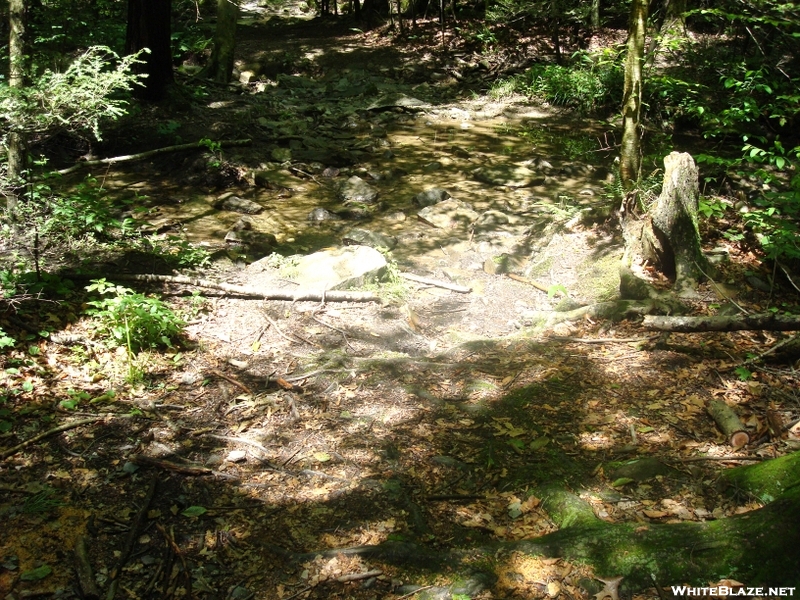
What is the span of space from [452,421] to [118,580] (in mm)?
2399

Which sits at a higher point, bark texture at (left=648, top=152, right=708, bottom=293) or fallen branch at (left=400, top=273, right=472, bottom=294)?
bark texture at (left=648, top=152, right=708, bottom=293)

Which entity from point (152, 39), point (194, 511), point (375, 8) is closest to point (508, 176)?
point (152, 39)

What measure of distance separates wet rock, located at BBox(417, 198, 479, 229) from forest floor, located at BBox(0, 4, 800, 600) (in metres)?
1.45

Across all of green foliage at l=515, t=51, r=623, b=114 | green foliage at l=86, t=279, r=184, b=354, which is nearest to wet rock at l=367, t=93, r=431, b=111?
green foliage at l=515, t=51, r=623, b=114

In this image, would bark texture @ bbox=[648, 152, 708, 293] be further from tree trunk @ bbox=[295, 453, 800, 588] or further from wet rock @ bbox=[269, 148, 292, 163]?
wet rock @ bbox=[269, 148, 292, 163]

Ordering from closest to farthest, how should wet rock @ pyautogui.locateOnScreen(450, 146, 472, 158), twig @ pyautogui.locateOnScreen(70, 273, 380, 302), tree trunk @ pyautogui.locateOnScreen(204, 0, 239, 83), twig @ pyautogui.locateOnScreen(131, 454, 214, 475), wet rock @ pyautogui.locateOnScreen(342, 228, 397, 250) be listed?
twig @ pyautogui.locateOnScreen(131, 454, 214, 475) → twig @ pyautogui.locateOnScreen(70, 273, 380, 302) → wet rock @ pyautogui.locateOnScreen(342, 228, 397, 250) → wet rock @ pyautogui.locateOnScreen(450, 146, 472, 158) → tree trunk @ pyautogui.locateOnScreen(204, 0, 239, 83)

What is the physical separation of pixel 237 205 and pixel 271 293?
3023mm

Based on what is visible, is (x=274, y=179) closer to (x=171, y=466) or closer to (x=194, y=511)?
(x=171, y=466)

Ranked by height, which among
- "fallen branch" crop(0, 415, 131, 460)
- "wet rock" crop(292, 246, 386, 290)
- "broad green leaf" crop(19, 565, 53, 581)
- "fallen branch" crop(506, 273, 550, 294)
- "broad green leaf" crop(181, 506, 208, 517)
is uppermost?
"wet rock" crop(292, 246, 386, 290)

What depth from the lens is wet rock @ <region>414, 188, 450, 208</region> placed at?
361 inches

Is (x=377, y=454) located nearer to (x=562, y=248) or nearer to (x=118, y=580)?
(x=118, y=580)

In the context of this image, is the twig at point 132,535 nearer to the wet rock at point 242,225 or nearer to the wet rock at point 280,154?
the wet rock at point 242,225

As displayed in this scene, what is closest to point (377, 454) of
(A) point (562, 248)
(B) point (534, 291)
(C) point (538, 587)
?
(C) point (538, 587)

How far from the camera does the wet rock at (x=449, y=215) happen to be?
28.2 ft
